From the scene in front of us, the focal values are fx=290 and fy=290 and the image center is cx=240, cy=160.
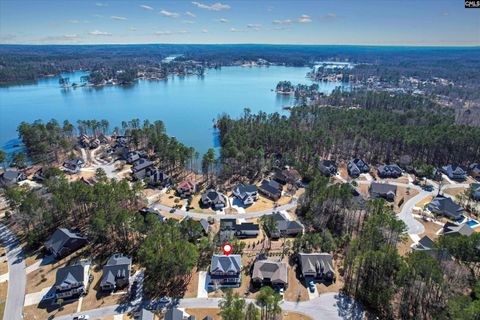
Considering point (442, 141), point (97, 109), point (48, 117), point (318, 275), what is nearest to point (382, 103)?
point (442, 141)

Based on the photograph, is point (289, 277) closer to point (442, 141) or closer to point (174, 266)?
point (174, 266)

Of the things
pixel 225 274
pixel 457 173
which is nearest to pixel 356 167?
pixel 457 173

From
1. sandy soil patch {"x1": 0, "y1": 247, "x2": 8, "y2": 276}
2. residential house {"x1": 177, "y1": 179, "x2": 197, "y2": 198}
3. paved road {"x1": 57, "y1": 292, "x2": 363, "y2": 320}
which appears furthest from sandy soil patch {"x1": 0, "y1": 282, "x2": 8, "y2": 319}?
residential house {"x1": 177, "y1": 179, "x2": 197, "y2": 198}

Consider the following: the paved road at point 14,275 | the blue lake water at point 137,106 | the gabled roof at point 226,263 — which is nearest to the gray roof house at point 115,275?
the paved road at point 14,275

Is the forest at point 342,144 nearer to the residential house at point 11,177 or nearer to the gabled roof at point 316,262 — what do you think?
the gabled roof at point 316,262

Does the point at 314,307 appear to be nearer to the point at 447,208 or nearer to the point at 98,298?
the point at 98,298

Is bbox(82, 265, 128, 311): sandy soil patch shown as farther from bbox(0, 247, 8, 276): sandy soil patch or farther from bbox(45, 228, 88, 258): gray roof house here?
bbox(0, 247, 8, 276): sandy soil patch
